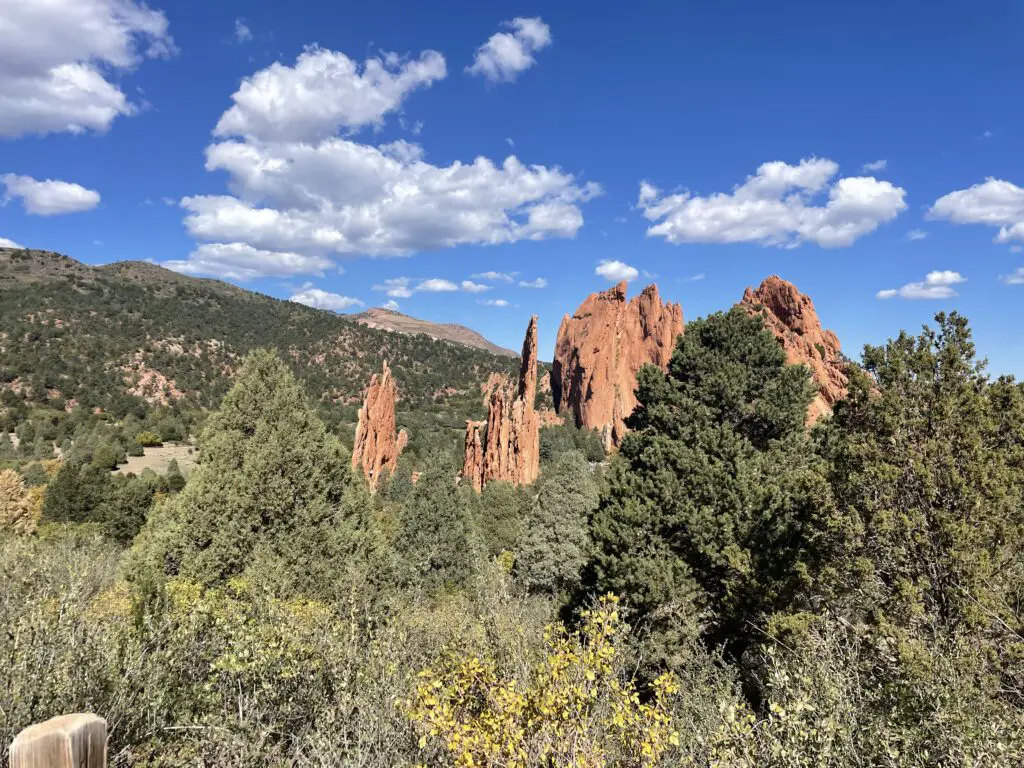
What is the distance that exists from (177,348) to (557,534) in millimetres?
103248

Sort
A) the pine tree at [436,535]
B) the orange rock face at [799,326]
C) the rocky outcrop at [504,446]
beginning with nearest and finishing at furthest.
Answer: the pine tree at [436,535]
the rocky outcrop at [504,446]
the orange rock face at [799,326]

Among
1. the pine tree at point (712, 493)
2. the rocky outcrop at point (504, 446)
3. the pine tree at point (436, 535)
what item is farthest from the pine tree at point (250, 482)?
the rocky outcrop at point (504, 446)

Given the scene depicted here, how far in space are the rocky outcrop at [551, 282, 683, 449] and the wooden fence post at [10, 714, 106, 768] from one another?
9391cm

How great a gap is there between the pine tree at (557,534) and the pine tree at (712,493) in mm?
12035

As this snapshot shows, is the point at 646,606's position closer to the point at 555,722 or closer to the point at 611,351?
the point at 555,722

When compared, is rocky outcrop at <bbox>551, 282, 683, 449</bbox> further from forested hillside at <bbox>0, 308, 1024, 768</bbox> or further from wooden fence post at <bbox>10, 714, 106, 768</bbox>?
wooden fence post at <bbox>10, 714, 106, 768</bbox>

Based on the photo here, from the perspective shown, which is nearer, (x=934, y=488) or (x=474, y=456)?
(x=934, y=488)

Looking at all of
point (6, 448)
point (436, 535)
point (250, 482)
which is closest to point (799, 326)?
point (436, 535)

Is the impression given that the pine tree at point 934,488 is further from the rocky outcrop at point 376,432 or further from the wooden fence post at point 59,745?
the rocky outcrop at point 376,432

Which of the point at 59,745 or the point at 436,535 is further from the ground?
the point at 59,745

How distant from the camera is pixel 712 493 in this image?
15992 millimetres

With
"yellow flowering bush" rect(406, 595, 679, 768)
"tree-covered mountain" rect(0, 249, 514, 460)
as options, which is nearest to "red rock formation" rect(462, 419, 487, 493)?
"tree-covered mountain" rect(0, 249, 514, 460)

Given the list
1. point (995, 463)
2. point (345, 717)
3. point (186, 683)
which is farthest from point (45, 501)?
point (995, 463)

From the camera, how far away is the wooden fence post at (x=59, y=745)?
1829 mm
